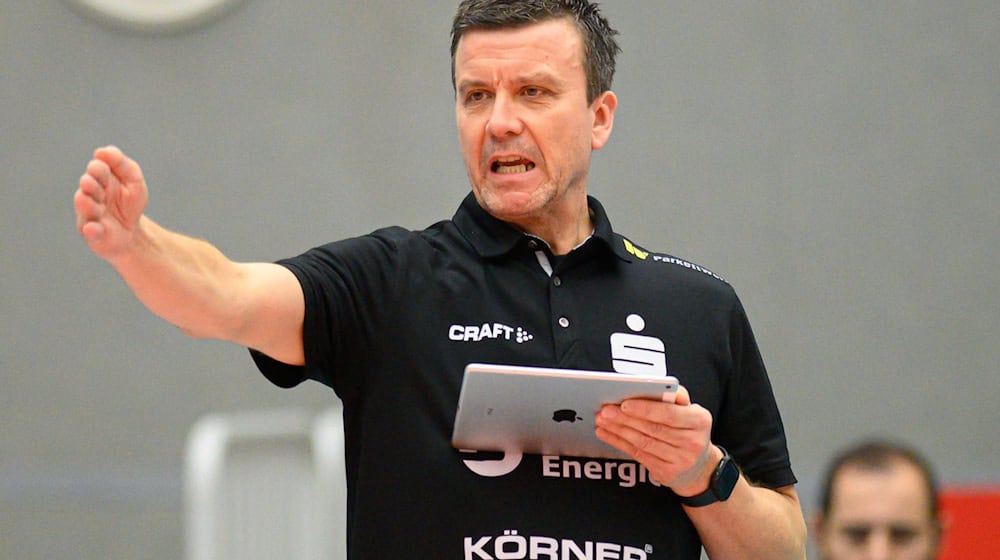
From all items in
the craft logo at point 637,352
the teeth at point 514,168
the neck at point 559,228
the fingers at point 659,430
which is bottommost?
the fingers at point 659,430

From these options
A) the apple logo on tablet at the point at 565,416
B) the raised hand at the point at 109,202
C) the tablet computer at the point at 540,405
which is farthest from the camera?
the apple logo on tablet at the point at 565,416

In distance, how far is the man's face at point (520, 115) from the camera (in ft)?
7.28

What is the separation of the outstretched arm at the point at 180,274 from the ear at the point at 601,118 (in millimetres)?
730

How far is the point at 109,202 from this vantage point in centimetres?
161

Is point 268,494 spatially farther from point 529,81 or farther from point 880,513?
point 880,513

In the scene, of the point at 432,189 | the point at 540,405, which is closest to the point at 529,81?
the point at 540,405

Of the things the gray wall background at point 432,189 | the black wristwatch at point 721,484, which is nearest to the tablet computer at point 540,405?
the black wristwatch at point 721,484

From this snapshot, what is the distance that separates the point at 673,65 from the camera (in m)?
4.45

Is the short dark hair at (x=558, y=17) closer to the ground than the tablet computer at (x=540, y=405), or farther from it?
farther from it

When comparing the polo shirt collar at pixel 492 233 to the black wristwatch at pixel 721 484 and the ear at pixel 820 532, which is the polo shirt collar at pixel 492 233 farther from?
the ear at pixel 820 532

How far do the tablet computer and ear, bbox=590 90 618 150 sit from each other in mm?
643

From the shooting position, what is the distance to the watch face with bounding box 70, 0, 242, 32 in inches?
161

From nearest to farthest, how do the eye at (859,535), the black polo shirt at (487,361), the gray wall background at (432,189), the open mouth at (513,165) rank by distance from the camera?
the black polo shirt at (487,361), the open mouth at (513,165), the eye at (859,535), the gray wall background at (432,189)

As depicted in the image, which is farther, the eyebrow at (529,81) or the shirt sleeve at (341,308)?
the eyebrow at (529,81)
